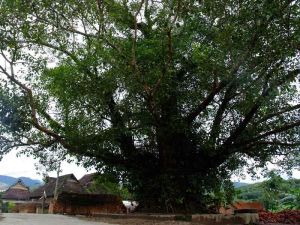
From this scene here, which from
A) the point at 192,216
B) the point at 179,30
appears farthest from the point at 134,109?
the point at 192,216

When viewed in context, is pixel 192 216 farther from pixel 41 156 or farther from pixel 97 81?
pixel 41 156

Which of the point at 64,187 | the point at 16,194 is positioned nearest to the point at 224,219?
the point at 64,187

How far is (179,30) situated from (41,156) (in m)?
7.53

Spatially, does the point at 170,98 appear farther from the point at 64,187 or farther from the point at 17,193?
the point at 17,193

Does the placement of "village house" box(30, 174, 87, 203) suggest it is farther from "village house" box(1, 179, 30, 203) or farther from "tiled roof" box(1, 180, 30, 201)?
"tiled roof" box(1, 180, 30, 201)

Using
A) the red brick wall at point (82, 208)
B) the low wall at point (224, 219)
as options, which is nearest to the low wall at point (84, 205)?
the red brick wall at point (82, 208)

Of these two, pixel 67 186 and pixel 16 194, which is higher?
pixel 16 194

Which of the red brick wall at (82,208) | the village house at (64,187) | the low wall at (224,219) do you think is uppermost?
the village house at (64,187)

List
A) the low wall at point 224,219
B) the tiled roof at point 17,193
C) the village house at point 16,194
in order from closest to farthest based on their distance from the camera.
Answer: the low wall at point 224,219, the village house at point 16,194, the tiled roof at point 17,193

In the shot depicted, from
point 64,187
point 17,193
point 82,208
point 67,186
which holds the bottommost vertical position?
point 82,208

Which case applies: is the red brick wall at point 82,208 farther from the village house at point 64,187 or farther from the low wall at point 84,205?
the village house at point 64,187

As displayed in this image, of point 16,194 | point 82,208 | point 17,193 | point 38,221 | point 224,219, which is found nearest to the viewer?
point 38,221

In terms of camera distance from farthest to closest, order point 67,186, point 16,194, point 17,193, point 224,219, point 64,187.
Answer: point 17,193 < point 16,194 < point 67,186 < point 64,187 < point 224,219

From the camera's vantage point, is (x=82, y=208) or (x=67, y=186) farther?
(x=67, y=186)
